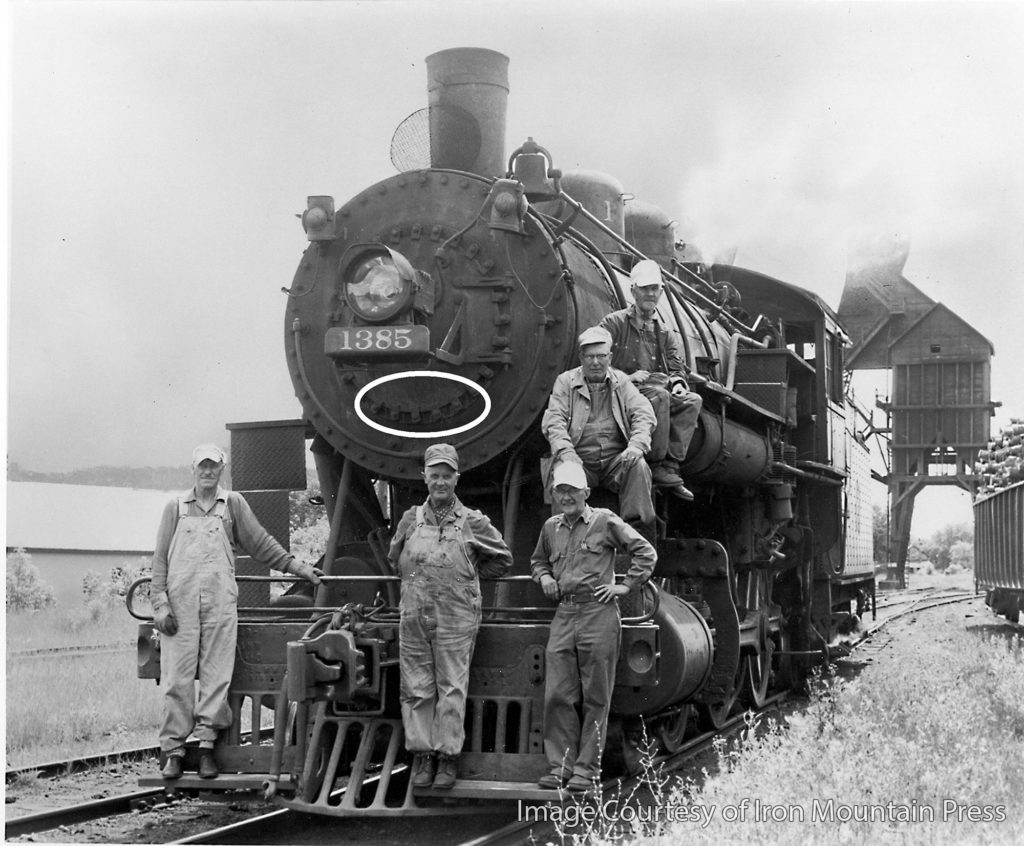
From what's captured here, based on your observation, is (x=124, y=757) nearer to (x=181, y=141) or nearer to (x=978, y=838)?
(x=181, y=141)

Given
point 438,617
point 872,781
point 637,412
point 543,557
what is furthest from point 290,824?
point 872,781

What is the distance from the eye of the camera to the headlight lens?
6.23 m

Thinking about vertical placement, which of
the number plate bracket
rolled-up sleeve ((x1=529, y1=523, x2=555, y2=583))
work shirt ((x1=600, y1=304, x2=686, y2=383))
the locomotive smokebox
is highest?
the locomotive smokebox

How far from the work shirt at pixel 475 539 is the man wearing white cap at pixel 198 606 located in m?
0.82

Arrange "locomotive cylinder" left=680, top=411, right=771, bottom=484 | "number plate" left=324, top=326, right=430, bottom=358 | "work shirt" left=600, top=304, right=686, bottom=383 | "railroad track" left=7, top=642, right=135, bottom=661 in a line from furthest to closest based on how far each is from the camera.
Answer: "railroad track" left=7, top=642, right=135, bottom=661 < "locomotive cylinder" left=680, top=411, right=771, bottom=484 < "work shirt" left=600, top=304, right=686, bottom=383 < "number plate" left=324, top=326, right=430, bottom=358

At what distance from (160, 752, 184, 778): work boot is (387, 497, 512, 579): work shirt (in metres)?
1.33

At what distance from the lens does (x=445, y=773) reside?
5.38m

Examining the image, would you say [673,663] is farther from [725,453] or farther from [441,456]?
[725,453]

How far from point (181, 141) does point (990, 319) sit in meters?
5.35

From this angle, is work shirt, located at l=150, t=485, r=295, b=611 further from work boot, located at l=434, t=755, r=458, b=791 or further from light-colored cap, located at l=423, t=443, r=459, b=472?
work boot, located at l=434, t=755, r=458, b=791

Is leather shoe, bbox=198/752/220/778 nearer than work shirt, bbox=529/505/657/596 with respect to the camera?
No

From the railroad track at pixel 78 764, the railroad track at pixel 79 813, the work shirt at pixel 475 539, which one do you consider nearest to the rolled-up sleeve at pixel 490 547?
the work shirt at pixel 475 539

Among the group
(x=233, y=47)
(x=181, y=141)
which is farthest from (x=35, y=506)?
(x=233, y=47)

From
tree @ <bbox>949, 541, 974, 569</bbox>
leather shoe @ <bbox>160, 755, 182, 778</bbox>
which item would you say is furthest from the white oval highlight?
tree @ <bbox>949, 541, 974, 569</bbox>
